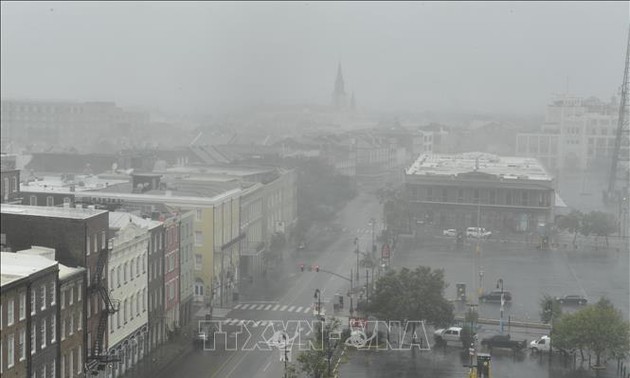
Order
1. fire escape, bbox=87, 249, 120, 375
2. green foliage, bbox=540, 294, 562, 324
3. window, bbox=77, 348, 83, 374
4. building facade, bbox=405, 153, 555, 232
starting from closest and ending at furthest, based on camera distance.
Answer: window, bbox=77, 348, 83, 374
fire escape, bbox=87, 249, 120, 375
green foliage, bbox=540, 294, 562, 324
building facade, bbox=405, 153, 555, 232

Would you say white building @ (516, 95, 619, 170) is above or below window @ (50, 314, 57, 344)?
above

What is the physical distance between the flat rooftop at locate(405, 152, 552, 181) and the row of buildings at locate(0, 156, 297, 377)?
13.8 ft

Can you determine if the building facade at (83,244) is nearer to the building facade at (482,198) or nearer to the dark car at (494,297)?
the dark car at (494,297)

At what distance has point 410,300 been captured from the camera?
43.7 feet

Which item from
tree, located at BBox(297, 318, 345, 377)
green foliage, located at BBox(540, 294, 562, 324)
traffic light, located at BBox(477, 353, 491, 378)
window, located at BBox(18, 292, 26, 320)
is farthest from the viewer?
green foliage, located at BBox(540, 294, 562, 324)

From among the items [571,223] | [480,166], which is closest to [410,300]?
[571,223]

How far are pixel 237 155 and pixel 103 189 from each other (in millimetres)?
13029

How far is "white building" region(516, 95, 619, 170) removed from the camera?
26.4 metres

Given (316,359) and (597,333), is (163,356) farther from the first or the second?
(597,333)

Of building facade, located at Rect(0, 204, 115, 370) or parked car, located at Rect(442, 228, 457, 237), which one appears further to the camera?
parked car, located at Rect(442, 228, 457, 237)

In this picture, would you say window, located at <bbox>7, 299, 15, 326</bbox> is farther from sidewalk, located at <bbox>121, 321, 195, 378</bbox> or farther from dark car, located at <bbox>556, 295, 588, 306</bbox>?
dark car, located at <bbox>556, 295, 588, 306</bbox>

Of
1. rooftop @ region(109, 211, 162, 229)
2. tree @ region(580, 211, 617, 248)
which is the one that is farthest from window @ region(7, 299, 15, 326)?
tree @ region(580, 211, 617, 248)

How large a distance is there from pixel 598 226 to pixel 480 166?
4.18 metres

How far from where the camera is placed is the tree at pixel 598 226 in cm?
2167
